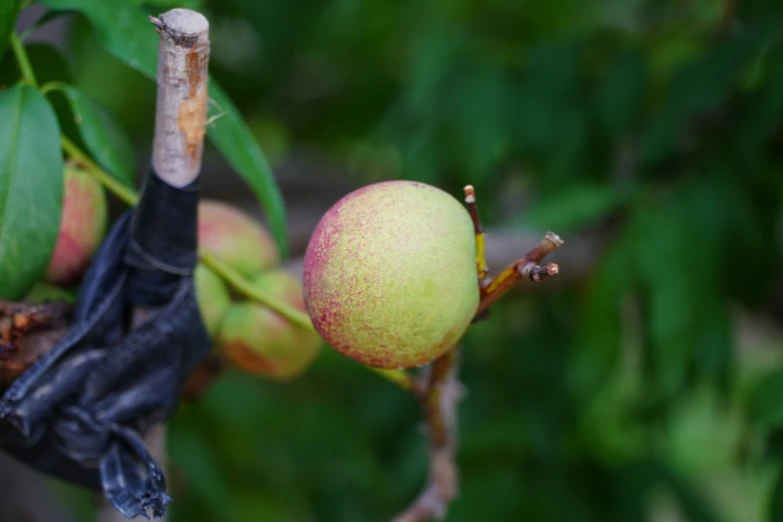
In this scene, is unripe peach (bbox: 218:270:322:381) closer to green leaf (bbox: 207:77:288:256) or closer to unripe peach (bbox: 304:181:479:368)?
green leaf (bbox: 207:77:288:256)

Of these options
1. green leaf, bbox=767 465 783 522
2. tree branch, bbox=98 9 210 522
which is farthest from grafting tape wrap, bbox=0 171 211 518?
green leaf, bbox=767 465 783 522

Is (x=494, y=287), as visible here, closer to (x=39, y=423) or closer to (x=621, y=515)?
(x=39, y=423)

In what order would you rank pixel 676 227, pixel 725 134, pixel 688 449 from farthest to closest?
pixel 688 449 < pixel 725 134 < pixel 676 227

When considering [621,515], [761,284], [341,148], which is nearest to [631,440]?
[621,515]

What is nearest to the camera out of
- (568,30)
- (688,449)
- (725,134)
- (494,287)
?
(494,287)

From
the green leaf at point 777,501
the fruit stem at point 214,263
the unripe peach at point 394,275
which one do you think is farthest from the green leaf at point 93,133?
the green leaf at point 777,501

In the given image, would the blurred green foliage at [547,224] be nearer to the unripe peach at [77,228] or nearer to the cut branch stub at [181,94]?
the unripe peach at [77,228]

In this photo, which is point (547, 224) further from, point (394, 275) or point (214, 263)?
point (394, 275)
